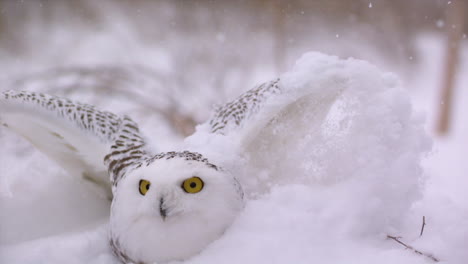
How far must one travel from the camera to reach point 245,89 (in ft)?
11.3

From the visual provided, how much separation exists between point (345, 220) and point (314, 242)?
89 mm

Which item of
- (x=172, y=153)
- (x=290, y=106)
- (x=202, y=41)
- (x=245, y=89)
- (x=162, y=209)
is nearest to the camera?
(x=162, y=209)

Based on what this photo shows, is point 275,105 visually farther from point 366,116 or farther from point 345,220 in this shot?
point 345,220

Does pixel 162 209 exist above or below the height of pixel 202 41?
below

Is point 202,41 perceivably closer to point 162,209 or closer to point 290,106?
point 290,106

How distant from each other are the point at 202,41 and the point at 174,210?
3211 mm

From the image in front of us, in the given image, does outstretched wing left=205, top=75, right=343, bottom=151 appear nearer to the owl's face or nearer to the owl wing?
the owl wing

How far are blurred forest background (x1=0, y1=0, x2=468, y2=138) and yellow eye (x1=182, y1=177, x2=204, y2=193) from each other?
6.11 feet

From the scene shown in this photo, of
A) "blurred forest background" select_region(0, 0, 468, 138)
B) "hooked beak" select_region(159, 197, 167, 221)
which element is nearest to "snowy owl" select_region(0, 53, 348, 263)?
"hooked beak" select_region(159, 197, 167, 221)

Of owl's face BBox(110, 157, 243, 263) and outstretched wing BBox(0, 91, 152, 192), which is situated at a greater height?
outstretched wing BBox(0, 91, 152, 192)

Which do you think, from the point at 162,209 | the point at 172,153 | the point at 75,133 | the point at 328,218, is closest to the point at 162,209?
the point at 162,209

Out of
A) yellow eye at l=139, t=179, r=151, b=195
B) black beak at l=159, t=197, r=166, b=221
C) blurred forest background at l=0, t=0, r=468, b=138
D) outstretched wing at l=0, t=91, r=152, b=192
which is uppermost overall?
blurred forest background at l=0, t=0, r=468, b=138

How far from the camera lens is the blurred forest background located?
3168 millimetres

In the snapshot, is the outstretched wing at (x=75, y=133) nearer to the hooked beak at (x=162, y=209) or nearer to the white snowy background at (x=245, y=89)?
the white snowy background at (x=245, y=89)
